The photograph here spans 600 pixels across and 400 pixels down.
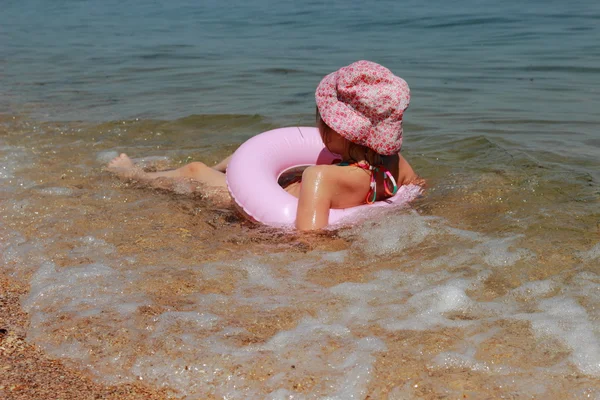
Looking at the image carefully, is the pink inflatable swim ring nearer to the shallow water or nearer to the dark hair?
the shallow water

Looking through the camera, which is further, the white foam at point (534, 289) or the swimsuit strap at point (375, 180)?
the swimsuit strap at point (375, 180)

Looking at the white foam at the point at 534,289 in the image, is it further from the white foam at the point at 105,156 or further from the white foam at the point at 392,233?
the white foam at the point at 105,156

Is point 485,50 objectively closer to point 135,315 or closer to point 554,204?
point 554,204

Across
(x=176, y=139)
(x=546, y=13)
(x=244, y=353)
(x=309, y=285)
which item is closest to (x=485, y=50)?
(x=546, y=13)

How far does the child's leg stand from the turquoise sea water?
6.1 inches

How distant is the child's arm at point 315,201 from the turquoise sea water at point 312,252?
146 millimetres

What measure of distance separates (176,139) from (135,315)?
3.84m

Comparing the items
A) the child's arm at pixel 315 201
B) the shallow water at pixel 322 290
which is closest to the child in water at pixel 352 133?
the child's arm at pixel 315 201

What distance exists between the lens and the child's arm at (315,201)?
4.19 metres

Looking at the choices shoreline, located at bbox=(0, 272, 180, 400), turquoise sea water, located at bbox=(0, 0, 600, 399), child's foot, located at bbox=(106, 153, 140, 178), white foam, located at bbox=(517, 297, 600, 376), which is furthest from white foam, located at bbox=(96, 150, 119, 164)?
white foam, located at bbox=(517, 297, 600, 376)

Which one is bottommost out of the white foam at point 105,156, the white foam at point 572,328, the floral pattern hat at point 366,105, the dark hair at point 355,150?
the white foam at point 105,156

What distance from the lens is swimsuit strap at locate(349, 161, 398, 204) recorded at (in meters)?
4.38

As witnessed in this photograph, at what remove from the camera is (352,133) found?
419 centimetres

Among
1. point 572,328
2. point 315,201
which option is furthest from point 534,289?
point 315,201
